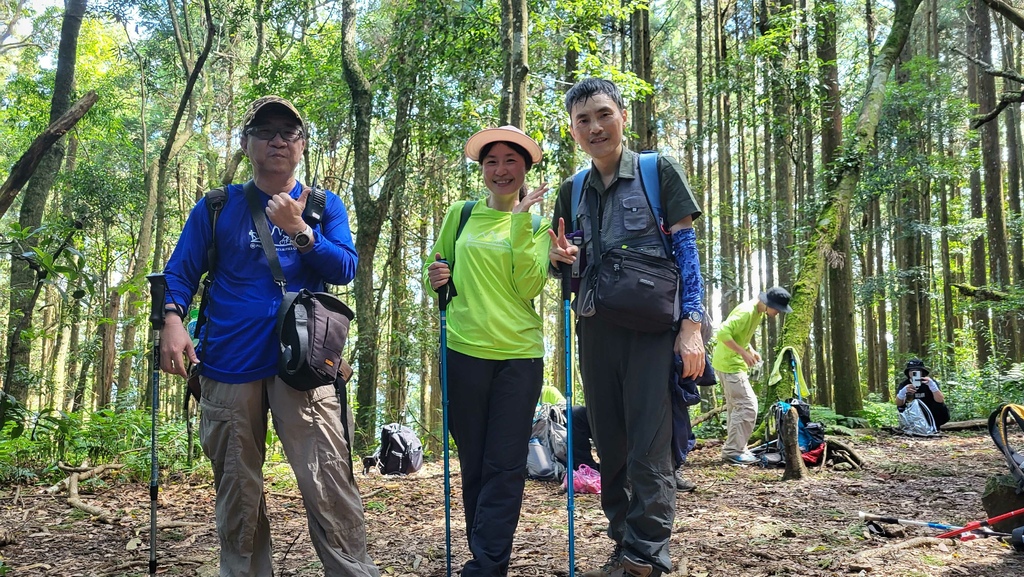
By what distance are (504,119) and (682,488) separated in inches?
142

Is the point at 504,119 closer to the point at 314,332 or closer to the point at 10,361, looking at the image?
the point at 314,332

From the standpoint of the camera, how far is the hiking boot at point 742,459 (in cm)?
774

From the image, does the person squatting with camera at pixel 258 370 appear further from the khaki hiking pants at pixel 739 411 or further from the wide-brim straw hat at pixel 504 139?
the khaki hiking pants at pixel 739 411

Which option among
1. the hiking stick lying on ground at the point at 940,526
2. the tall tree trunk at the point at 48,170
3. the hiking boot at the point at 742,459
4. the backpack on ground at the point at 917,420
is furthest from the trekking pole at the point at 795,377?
the tall tree trunk at the point at 48,170

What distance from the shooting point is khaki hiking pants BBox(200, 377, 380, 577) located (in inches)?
107

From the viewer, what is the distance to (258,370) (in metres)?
2.80

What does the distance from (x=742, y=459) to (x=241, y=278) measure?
644cm

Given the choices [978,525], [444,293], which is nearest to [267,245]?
[444,293]

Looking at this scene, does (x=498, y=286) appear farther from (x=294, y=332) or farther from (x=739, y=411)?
(x=739, y=411)

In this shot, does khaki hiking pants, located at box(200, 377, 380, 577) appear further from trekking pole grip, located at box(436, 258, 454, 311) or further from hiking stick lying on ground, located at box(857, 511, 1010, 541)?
hiking stick lying on ground, located at box(857, 511, 1010, 541)

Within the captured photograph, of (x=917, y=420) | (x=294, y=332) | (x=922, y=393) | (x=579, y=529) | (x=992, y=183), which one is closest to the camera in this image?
(x=294, y=332)

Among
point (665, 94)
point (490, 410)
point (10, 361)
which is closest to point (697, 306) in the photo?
point (490, 410)

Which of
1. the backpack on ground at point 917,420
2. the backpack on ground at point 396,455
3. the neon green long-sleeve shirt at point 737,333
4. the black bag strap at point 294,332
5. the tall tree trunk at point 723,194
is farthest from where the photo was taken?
the tall tree trunk at point 723,194

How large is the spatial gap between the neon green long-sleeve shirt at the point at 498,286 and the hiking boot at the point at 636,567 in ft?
3.12
